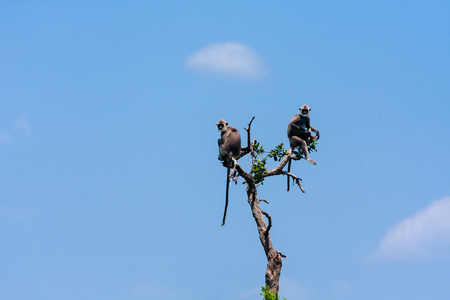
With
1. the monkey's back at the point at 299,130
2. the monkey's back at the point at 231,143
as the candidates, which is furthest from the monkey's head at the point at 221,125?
the monkey's back at the point at 299,130

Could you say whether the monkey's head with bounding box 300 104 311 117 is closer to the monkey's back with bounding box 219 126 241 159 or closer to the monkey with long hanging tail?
the monkey with long hanging tail

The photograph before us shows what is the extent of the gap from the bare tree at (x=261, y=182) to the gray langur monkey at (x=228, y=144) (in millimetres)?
321

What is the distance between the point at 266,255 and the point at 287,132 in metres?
4.12

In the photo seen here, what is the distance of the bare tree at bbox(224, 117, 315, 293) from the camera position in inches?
755

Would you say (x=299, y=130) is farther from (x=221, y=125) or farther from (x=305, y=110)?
(x=221, y=125)

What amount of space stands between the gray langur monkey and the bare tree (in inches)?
12.6

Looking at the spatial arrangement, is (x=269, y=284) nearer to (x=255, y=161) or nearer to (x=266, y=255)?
(x=266, y=255)

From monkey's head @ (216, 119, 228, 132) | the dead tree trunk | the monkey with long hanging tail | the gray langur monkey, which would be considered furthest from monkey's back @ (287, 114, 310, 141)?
monkey's head @ (216, 119, 228, 132)

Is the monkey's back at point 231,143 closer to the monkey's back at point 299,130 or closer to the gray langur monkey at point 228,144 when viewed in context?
the gray langur monkey at point 228,144

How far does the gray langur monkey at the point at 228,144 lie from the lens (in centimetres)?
1981

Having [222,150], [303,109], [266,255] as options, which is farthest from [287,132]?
[266,255]

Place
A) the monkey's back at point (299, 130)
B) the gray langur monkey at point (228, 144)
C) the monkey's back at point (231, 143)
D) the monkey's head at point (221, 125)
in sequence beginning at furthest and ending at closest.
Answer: the monkey's back at point (299, 130), the monkey's head at point (221, 125), the monkey's back at point (231, 143), the gray langur monkey at point (228, 144)

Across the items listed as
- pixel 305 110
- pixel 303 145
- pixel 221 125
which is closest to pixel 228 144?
pixel 221 125

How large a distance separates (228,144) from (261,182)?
5.09ft
